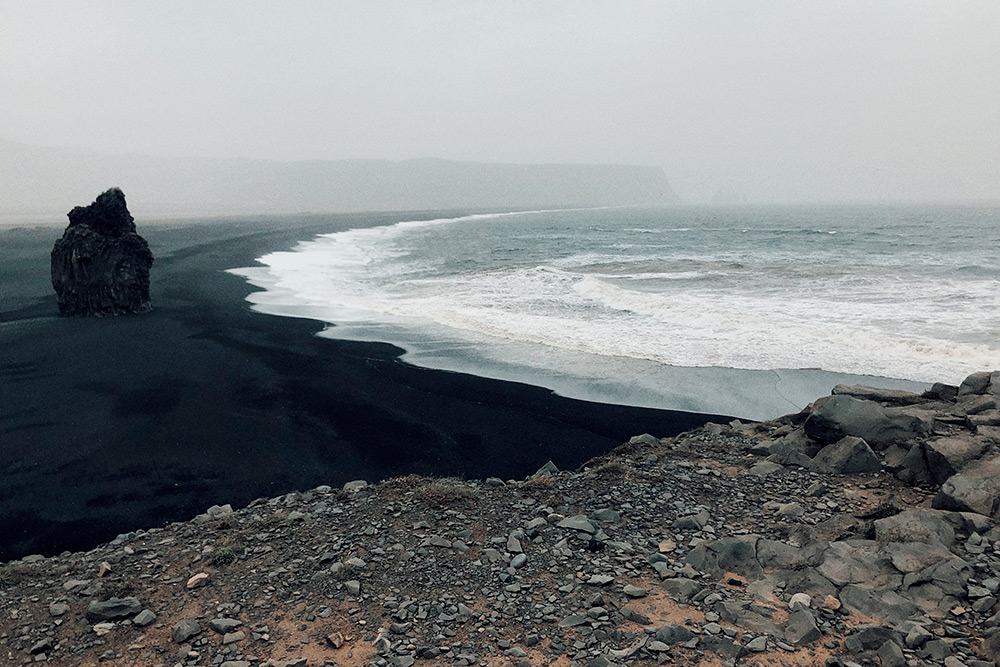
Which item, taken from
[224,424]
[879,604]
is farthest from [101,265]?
[879,604]

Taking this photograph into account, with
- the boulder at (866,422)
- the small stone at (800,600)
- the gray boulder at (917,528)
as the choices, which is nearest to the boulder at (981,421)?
the boulder at (866,422)

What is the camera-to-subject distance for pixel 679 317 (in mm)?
22828

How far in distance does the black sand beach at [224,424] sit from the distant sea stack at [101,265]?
7.36ft

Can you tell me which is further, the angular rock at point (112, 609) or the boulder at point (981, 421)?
the boulder at point (981, 421)

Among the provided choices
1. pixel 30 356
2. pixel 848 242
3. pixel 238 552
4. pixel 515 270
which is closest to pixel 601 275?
pixel 515 270

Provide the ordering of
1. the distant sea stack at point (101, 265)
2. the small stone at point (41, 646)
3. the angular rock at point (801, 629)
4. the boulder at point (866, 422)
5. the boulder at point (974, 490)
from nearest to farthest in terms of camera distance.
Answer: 1. the angular rock at point (801, 629)
2. the small stone at point (41, 646)
3. the boulder at point (974, 490)
4. the boulder at point (866, 422)
5. the distant sea stack at point (101, 265)

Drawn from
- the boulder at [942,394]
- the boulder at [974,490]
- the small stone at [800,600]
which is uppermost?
the boulder at [942,394]

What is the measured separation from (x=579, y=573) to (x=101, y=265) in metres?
23.3

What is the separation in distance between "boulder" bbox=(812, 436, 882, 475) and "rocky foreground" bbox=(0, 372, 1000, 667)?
0.02 meters

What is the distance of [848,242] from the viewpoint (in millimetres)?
56469

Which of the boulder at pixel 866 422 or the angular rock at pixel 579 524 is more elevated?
the boulder at pixel 866 422

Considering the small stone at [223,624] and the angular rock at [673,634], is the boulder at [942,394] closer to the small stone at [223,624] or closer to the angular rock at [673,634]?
the angular rock at [673,634]

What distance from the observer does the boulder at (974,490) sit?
725 cm

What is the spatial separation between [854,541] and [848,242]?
193 feet
